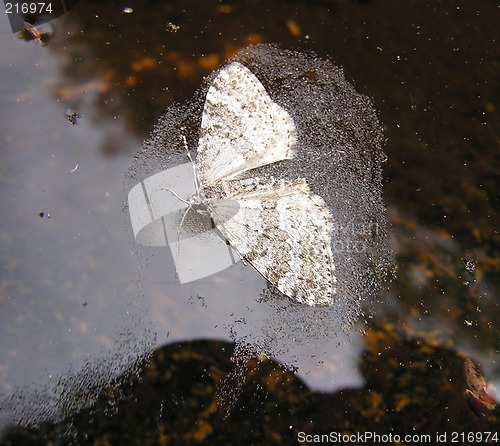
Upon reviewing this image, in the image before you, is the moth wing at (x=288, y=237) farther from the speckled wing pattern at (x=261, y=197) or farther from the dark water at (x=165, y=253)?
the dark water at (x=165, y=253)

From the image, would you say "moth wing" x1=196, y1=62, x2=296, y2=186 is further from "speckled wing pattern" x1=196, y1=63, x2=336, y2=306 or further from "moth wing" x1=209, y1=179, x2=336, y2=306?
"moth wing" x1=209, y1=179, x2=336, y2=306

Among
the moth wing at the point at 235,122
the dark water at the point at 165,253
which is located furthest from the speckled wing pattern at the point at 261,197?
the dark water at the point at 165,253

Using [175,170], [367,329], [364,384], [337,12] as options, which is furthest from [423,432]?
[337,12]

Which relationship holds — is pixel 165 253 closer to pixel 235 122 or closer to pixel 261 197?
pixel 261 197

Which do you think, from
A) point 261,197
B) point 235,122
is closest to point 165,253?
point 261,197

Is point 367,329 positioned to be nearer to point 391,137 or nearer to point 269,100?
point 391,137
